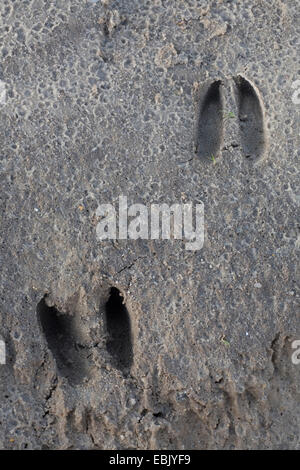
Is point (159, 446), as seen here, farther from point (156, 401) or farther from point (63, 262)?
point (63, 262)

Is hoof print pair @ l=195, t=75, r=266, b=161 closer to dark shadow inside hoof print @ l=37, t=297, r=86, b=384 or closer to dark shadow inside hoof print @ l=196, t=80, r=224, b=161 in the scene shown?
dark shadow inside hoof print @ l=196, t=80, r=224, b=161

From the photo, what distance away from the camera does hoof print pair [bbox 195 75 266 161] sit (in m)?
2.10

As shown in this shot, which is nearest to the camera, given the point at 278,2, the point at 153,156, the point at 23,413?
the point at 23,413

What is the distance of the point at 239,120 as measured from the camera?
2127 millimetres

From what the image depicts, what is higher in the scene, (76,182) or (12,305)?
(76,182)

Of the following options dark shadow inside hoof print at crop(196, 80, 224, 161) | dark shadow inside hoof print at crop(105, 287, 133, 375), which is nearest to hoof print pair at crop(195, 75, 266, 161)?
dark shadow inside hoof print at crop(196, 80, 224, 161)

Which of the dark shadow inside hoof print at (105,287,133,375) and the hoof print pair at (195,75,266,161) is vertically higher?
the hoof print pair at (195,75,266,161)

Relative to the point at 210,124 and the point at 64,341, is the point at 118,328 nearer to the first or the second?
the point at 64,341

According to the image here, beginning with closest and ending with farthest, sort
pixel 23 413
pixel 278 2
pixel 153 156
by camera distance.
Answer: pixel 23 413 → pixel 153 156 → pixel 278 2

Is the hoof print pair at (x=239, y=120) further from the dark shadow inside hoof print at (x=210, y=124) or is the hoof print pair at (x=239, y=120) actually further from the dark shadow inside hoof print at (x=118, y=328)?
the dark shadow inside hoof print at (x=118, y=328)

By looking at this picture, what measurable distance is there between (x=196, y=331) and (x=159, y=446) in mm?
324

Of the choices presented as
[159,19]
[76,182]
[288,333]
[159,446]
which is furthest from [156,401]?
[159,19]

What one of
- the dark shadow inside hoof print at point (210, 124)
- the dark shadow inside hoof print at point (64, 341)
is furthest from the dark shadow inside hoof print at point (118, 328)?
the dark shadow inside hoof print at point (210, 124)

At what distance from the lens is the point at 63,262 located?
2.01 meters
